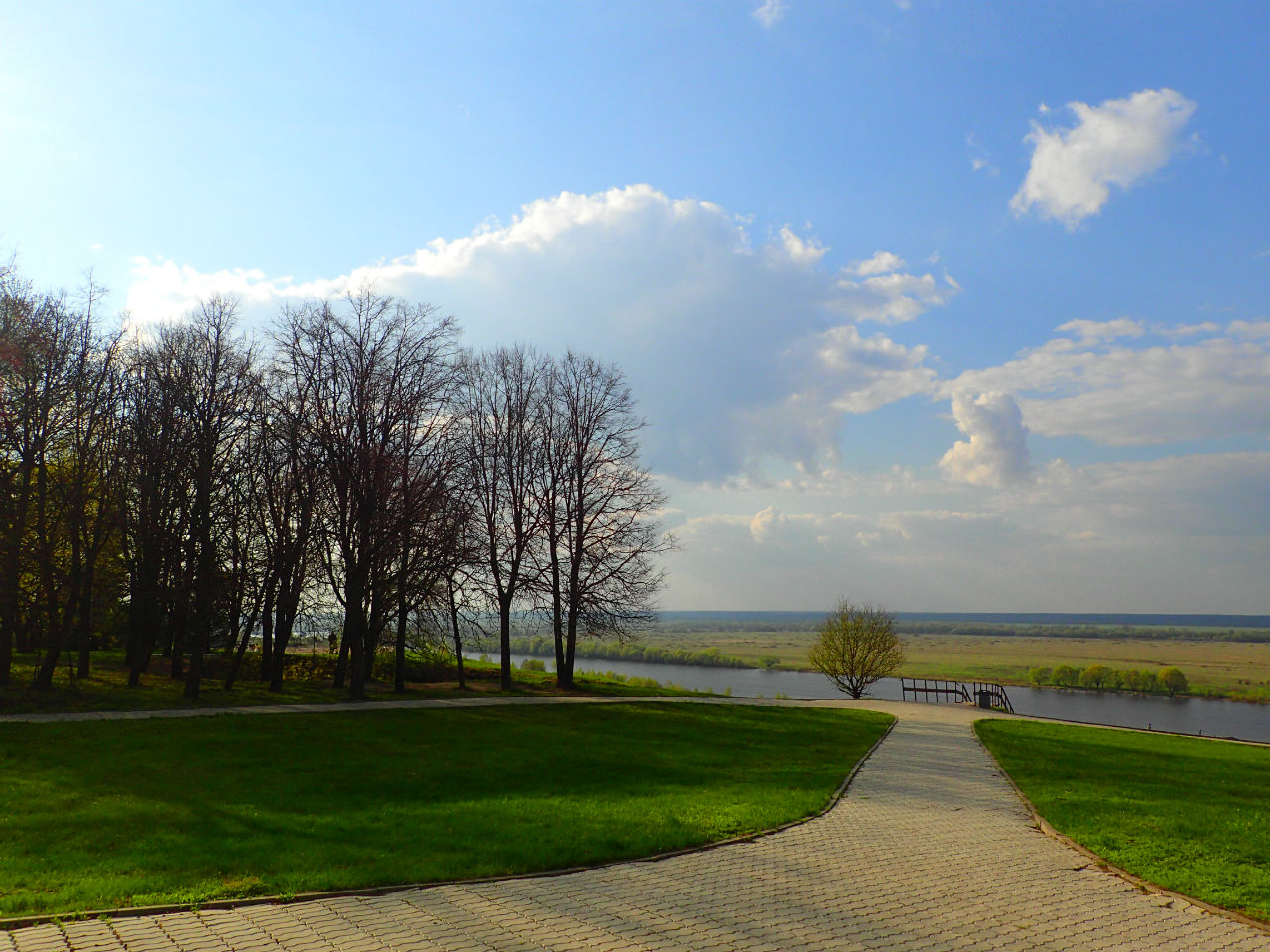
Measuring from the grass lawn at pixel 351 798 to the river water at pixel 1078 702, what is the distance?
2786 cm

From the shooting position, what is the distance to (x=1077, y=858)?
30.6ft

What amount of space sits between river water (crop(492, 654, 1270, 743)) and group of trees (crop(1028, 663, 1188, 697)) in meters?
2.41

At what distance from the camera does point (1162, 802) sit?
1254cm

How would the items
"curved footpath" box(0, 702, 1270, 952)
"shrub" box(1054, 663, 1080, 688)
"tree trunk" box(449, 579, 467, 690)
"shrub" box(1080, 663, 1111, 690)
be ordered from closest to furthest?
"curved footpath" box(0, 702, 1270, 952), "tree trunk" box(449, 579, 467, 690), "shrub" box(1080, 663, 1111, 690), "shrub" box(1054, 663, 1080, 688)

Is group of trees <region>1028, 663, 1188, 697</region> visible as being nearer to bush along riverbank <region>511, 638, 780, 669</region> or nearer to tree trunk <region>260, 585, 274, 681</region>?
bush along riverbank <region>511, 638, 780, 669</region>

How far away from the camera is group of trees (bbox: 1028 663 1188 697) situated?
69.9 meters

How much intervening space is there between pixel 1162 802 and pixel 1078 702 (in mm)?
55776

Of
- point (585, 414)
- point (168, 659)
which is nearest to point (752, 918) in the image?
point (585, 414)

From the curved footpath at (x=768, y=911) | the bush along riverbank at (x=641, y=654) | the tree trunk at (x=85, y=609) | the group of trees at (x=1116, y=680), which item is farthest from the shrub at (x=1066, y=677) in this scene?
the tree trunk at (x=85, y=609)

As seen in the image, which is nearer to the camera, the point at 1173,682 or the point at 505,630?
the point at 505,630

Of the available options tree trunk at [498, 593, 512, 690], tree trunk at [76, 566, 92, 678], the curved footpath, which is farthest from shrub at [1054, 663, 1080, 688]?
tree trunk at [76, 566, 92, 678]

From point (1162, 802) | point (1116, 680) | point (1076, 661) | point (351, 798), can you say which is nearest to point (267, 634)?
point (351, 798)

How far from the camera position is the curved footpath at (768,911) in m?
6.21

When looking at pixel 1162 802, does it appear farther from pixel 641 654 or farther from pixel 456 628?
pixel 641 654
